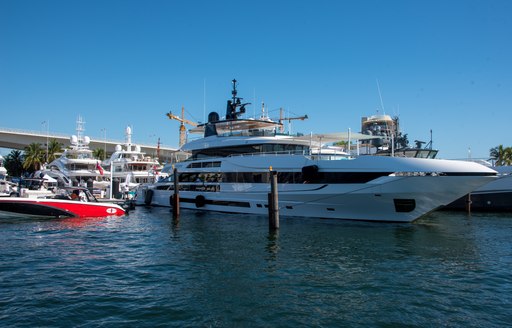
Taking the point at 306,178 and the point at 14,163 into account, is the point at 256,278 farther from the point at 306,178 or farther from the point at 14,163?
the point at 14,163

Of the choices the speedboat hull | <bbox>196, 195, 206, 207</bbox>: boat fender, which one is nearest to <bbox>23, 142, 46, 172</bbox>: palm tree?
the speedboat hull

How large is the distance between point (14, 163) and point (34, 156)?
11.8 m

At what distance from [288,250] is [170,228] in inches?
326

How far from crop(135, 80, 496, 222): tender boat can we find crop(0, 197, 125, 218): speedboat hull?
720cm

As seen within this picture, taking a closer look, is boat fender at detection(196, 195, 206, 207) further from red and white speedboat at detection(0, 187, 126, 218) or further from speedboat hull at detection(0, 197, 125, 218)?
speedboat hull at detection(0, 197, 125, 218)

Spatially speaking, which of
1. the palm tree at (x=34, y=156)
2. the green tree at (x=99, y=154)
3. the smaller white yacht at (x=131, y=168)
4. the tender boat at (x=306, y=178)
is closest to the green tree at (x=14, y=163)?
the palm tree at (x=34, y=156)

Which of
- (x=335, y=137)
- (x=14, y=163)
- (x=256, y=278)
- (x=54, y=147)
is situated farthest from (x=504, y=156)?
(x=14, y=163)

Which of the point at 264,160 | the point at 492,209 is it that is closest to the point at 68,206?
the point at 264,160

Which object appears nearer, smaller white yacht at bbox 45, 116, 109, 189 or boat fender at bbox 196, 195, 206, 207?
boat fender at bbox 196, 195, 206, 207

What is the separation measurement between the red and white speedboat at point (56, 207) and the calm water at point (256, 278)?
3.58m

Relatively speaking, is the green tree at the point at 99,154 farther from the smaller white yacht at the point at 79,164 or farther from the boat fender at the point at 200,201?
the boat fender at the point at 200,201

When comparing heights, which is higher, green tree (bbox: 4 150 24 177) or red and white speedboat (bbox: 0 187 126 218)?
green tree (bbox: 4 150 24 177)

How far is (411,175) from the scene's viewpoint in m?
18.5

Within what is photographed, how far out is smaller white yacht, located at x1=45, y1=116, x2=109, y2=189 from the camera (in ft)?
155
